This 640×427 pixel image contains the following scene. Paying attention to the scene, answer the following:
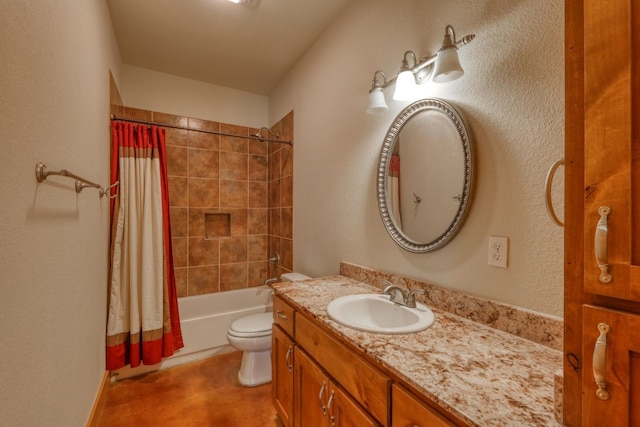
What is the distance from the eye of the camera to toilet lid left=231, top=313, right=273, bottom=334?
6.75 ft

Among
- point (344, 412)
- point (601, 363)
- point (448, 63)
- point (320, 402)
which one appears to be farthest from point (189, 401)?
point (448, 63)

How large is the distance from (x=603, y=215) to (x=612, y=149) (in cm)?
11

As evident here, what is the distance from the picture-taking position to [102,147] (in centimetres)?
174

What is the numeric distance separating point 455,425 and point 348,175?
1.40 m

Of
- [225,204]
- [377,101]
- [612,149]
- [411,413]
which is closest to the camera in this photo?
[612,149]

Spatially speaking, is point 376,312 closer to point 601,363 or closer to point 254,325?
point 601,363

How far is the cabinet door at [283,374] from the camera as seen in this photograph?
140 cm

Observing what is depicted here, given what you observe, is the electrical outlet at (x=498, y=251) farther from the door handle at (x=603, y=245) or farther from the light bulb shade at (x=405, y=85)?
the light bulb shade at (x=405, y=85)

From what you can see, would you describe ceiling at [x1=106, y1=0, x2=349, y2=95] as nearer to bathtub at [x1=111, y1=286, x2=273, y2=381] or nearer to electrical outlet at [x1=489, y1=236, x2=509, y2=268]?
electrical outlet at [x1=489, y1=236, x2=509, y2=268]

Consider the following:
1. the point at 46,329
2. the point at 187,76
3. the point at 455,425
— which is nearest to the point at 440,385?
the point at 455,425

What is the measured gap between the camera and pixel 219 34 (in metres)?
2.09

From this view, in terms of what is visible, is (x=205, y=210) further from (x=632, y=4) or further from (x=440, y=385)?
(x=632, y=4)

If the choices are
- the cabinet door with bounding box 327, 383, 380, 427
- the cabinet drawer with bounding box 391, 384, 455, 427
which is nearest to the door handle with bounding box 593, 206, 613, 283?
the cabinet drawer with bounding box 391, 384, 455, 427

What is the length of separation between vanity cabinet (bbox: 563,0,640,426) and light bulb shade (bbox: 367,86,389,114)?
0.93 meters
